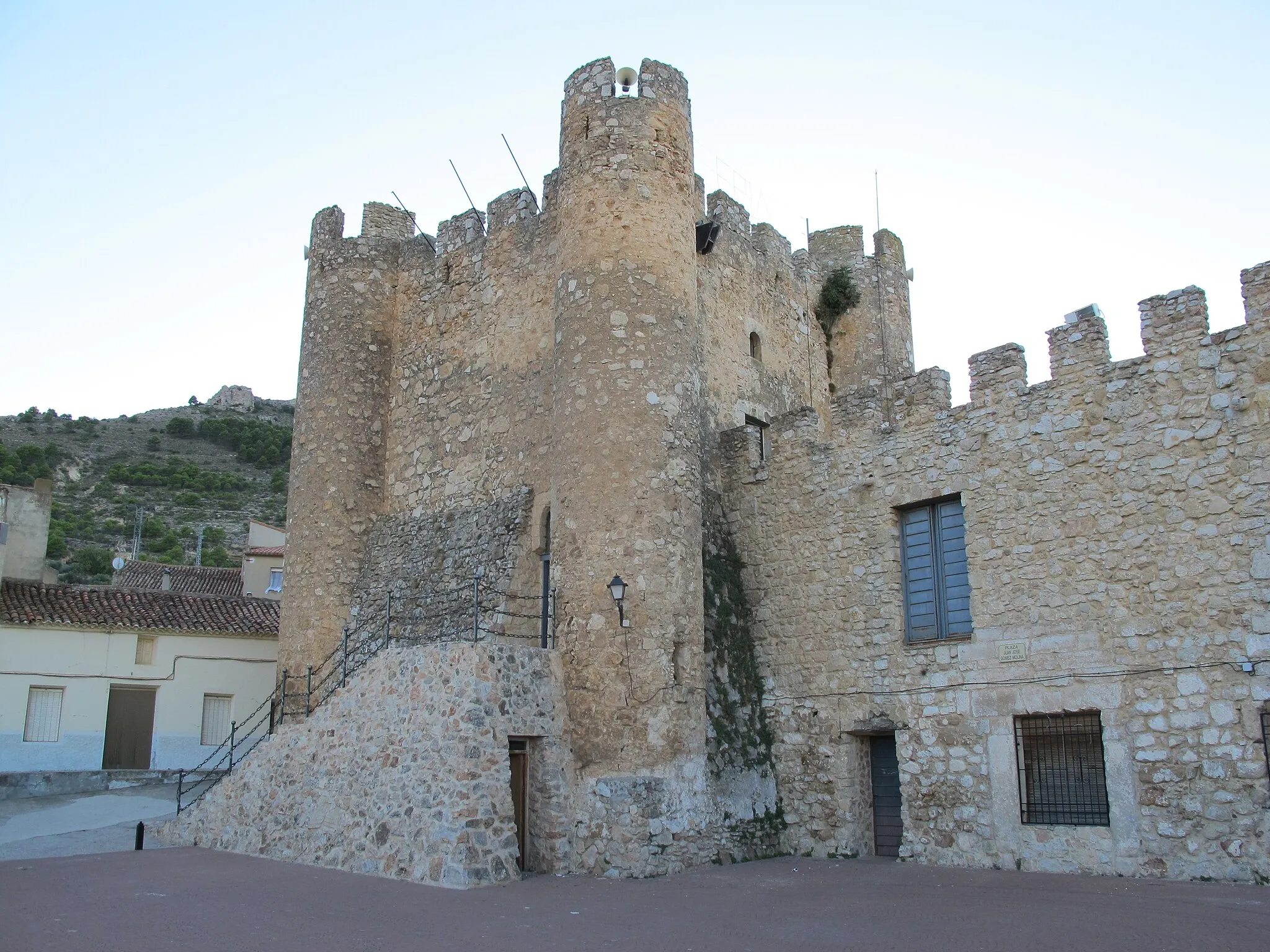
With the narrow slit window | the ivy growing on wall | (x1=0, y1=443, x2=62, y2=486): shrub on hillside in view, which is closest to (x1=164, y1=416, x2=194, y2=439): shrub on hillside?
(x1=0, y1=443, x2=62, y2=486): shrub on hillside

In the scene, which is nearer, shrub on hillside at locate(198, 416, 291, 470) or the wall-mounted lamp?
the wall-mounted lamp

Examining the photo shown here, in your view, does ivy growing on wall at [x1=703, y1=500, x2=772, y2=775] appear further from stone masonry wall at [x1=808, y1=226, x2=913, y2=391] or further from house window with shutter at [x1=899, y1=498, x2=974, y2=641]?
stone masonry wall at [x1=808, y1=226, x2=913, y2=391]

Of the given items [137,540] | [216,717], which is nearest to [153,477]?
[137,540]

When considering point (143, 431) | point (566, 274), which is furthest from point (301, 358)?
point (143, 431)

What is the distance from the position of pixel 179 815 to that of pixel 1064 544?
13.2 metres

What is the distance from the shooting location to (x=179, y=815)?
53.4 feet

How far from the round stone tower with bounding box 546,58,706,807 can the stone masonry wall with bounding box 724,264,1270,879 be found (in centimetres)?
184

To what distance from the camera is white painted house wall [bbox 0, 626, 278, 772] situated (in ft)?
71.2

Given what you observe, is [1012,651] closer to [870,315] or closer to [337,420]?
[870,315]

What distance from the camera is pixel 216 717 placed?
24.3m

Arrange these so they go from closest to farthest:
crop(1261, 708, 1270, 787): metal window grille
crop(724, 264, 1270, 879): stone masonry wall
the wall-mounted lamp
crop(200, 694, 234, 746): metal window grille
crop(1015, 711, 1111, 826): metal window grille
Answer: crop(1261, 708, 1270, 787): metal window grille, crop(724, 264, 1270, 879): stone masonry wall, crop(1015, 711, 1111, 826): metal window grille, the wall-mounted lamp, crop(200, 694, 234, 746): metal window grille

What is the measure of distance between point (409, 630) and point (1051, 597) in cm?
958

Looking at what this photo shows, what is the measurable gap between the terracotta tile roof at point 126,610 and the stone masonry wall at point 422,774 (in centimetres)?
994

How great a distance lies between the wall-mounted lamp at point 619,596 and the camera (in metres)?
13.5
